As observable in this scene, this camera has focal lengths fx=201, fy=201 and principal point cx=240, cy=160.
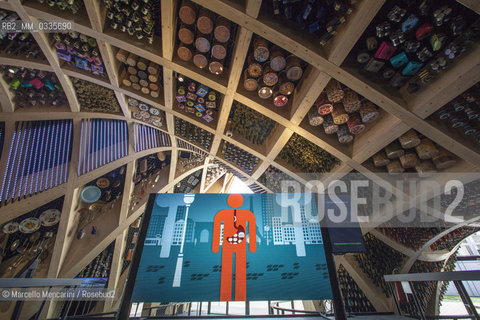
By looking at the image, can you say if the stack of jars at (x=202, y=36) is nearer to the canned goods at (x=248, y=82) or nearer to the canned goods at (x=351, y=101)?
the canned goods at (x=248, y=82)

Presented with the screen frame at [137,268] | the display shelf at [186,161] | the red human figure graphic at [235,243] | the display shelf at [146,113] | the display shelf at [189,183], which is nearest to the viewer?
the screen frame at [137,268]

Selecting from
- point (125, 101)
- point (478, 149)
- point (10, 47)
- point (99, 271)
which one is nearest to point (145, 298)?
point (478, 149)

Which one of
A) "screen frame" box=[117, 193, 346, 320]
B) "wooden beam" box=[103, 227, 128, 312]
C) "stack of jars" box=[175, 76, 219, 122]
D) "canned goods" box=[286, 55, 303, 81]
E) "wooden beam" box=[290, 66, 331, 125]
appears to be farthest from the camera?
"wooden beam" box=[103, 227, 128, 312]

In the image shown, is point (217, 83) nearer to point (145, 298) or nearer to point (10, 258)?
point (145, 298)

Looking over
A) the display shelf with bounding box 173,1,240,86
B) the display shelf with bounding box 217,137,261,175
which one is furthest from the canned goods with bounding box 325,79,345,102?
the display shelf with bounding box 217,137,261,175

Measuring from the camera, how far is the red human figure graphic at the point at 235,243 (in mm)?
1816

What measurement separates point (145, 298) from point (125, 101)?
4.76 m

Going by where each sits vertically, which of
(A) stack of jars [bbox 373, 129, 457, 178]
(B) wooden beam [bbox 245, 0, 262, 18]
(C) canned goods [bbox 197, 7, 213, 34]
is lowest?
(A) stack of jars [bbox 373, 129, 457, 178]

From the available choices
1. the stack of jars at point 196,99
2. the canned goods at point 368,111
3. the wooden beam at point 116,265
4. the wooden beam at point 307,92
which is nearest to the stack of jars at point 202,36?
the stack of jars at point 196,99
